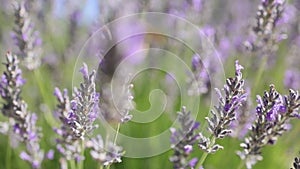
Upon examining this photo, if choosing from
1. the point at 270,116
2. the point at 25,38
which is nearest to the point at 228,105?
the point at 270,116

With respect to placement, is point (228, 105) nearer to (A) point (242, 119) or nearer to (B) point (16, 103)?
(A) point (242, 119)

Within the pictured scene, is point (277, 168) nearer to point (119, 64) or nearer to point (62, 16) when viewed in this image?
point (119, 64)

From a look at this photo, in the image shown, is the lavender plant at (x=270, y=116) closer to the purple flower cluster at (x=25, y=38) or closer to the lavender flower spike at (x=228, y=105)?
the lavender flower spike at (x=228, y=105)

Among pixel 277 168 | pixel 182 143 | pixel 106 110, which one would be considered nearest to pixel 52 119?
pixel 106 110

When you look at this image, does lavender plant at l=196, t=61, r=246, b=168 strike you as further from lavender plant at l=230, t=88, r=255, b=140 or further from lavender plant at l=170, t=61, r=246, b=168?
lavender plant at l=230, t=88, r=255, b=140

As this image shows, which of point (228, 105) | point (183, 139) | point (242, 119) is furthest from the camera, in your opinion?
point (242, 119)

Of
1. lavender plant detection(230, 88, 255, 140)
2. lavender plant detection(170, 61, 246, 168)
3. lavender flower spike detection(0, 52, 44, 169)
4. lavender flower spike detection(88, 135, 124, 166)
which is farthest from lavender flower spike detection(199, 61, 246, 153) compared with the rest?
lavender flower spike detection(0, 52, 44, 169)
